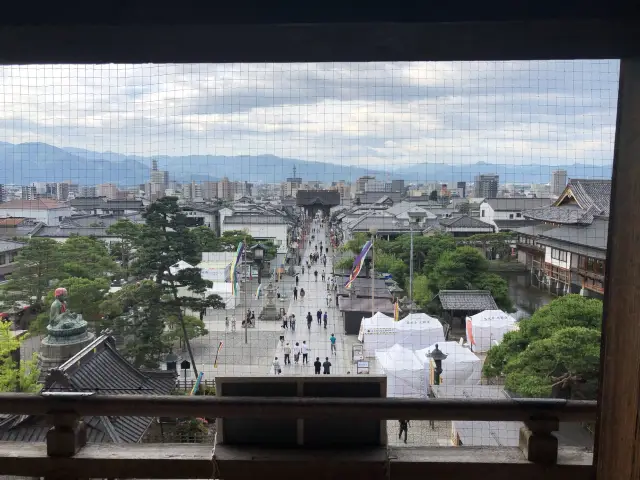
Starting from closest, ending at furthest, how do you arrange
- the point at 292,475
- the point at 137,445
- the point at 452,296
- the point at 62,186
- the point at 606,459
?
1. the point at 606,459
2. the point at 292,475
3. the point at 137,445
4. the point at 62,186
5. the point at 452,296

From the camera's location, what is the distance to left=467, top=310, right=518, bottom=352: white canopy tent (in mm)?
5852

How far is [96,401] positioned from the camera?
1131 mm

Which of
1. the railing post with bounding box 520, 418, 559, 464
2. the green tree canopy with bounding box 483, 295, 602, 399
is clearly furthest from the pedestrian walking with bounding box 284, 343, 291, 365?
the railing post with bounding box 520, 418, 559, 464

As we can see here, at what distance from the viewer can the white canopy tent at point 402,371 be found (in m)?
4.77

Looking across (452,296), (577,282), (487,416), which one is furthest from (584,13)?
(452,296)

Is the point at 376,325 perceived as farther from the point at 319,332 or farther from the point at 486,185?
the point at 486,185

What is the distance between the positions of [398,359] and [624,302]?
14.0 ft

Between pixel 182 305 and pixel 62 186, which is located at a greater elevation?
pixel 62 186

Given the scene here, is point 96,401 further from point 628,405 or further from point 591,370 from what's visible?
point 591,370

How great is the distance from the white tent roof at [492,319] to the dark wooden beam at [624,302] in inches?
205

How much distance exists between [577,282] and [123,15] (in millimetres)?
3518

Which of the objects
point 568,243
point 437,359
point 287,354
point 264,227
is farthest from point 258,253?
point 568,243

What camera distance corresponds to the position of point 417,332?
A: 5.76 metres

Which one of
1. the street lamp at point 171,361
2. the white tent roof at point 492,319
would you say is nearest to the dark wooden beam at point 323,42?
the street lamp at point 171,361
